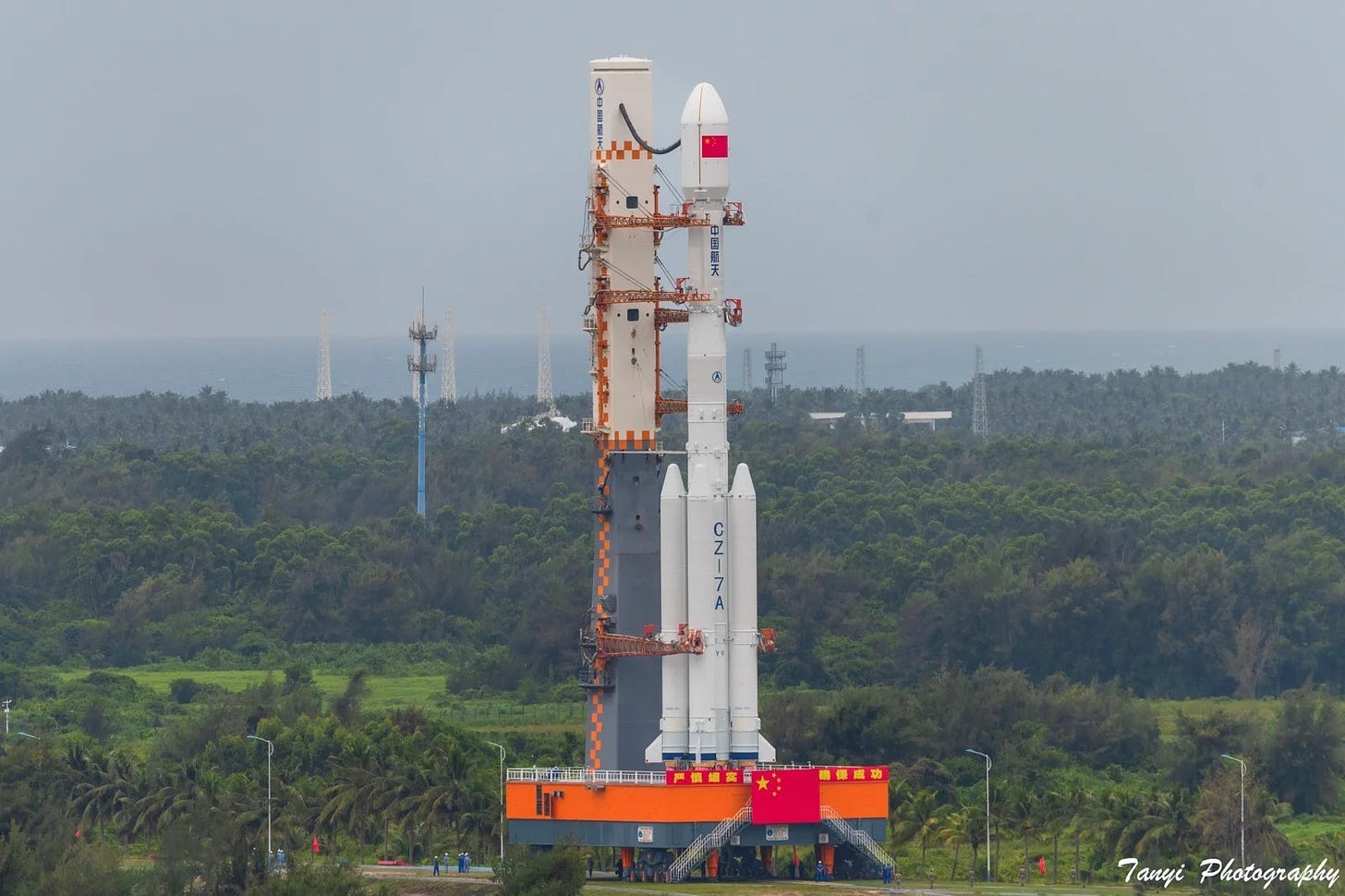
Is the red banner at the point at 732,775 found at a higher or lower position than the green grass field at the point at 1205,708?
higher

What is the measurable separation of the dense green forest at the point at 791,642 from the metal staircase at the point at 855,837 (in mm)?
7150

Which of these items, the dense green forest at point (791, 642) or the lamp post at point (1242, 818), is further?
the dense green forest at point (791, 642)

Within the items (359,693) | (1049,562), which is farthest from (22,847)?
(1049,562)

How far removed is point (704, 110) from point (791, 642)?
59.1 m

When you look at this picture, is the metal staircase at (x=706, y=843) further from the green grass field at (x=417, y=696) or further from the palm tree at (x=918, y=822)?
the green grass field at (x=417, y=696)

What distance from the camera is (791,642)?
449ft

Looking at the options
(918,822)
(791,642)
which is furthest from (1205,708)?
(918,822)

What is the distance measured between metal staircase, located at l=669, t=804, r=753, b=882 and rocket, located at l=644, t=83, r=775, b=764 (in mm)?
2448

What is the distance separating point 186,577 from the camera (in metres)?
160

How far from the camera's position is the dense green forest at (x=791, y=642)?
8956 cm

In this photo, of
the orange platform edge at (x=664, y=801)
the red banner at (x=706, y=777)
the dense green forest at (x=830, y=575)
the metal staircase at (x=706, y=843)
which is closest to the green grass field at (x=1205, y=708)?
the dense green forest at (x=830, y=575)

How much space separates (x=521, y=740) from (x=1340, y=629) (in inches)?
1846

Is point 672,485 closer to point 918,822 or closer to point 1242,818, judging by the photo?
point 918,822

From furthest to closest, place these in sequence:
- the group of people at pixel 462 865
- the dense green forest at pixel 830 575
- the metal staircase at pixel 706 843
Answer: the dense green forest at pixel 830 575
the group of people at pixel 462 865
the metal staircase at pixel 706 843
